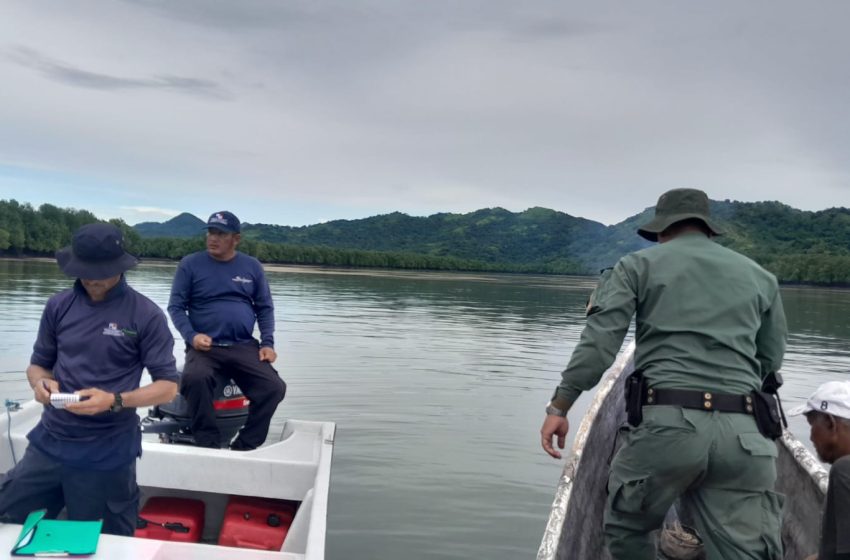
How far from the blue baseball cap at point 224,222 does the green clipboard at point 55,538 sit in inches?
115

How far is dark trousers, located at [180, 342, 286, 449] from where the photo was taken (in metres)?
5.75

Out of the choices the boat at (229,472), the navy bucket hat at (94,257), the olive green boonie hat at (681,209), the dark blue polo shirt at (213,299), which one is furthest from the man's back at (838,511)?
the dark blue polo shirt at (213,299)

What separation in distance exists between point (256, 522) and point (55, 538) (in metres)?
1.69

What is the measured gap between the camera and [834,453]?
10.5 ft

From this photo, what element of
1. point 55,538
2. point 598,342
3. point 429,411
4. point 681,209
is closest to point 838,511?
point 598,342

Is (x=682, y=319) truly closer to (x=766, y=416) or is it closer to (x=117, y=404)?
(x=766, y=416)

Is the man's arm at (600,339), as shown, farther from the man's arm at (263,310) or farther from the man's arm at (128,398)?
the man's arm at (263,310)

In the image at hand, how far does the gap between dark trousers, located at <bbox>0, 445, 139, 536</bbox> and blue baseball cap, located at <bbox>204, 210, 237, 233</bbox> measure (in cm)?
256

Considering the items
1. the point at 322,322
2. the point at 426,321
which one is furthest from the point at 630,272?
the point at 426,321

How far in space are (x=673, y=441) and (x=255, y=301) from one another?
3920 millimetres

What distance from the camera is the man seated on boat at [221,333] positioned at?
5773 millimetres

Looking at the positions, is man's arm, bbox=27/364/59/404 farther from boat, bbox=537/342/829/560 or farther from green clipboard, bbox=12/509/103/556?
boat, bbox=537/342/829/560

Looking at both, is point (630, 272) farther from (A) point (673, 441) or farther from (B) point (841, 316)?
(B) point (841, 316)

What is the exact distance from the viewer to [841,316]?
127 feet
